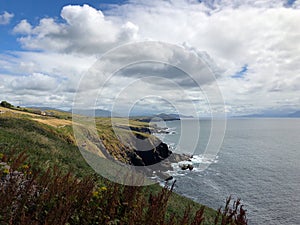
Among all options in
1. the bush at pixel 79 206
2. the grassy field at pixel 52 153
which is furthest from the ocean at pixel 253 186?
the bush at pixel 79 206

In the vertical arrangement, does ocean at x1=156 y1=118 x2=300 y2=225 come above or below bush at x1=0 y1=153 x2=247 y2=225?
below

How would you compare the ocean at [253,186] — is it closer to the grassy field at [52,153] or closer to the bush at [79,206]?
the grassy field at [52,153]

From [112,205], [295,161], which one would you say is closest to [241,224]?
[112,205]

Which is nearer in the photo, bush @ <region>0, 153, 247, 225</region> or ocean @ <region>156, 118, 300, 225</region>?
bush @ <region>0, 153, 247, 225</region>

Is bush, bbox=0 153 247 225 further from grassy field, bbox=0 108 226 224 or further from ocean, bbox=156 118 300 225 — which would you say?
ocean, bbox=156 118 300 225

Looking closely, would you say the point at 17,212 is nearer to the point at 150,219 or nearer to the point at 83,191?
the point at 83,191

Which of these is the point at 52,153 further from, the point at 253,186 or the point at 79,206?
the point at 253,186

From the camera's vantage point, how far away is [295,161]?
89.0 metres

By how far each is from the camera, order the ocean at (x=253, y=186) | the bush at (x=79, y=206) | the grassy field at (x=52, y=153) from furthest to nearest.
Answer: the ocean at (x=253, y=186)
the grassy field at (x=52, y=153)
the bush at (x=79, y=206)

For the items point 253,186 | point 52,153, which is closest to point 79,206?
point 52,153

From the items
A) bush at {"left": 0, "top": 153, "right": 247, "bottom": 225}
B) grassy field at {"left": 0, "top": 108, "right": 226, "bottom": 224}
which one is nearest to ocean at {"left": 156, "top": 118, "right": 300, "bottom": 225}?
grassy field at {"left": 0, "top": 108, "right": 226, "bottom": 224}

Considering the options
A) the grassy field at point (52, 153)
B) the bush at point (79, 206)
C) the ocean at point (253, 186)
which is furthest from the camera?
the ocean at point (253, 186)

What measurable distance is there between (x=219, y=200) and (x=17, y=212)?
157 ft

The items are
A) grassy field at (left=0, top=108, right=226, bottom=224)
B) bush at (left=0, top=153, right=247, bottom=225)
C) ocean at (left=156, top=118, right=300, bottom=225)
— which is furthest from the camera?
ocean at (left=156, top=118, right=300, bottom=225)
